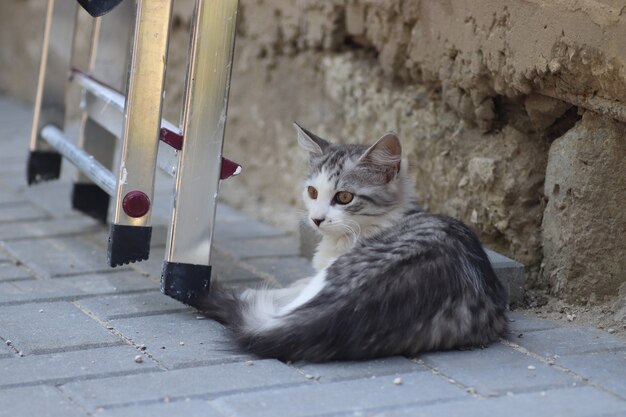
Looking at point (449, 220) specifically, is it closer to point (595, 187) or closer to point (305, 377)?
point (595, 187)

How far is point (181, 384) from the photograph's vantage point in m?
2.73

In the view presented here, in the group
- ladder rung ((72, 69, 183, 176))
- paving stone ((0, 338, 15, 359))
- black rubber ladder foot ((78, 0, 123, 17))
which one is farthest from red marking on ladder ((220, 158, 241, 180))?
paving stone ((0, 338, 15, 359))

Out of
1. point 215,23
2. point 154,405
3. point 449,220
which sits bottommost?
point 154,405

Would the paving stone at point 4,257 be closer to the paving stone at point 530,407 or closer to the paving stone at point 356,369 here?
the paving stone at point 356,369

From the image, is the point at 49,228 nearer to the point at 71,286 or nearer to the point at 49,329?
the point at 71,286

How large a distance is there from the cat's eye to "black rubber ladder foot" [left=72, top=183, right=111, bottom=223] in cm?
140

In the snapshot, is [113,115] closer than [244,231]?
Yes

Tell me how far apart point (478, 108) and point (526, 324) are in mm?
849

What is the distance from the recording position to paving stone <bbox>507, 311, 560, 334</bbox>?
10.7ft

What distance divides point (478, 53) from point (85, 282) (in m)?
1.63

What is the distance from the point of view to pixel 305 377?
9.13 ft

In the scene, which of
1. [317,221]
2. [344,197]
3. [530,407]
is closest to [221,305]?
[317,221]

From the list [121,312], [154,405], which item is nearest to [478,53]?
[121,312]

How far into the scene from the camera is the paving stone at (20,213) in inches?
182
